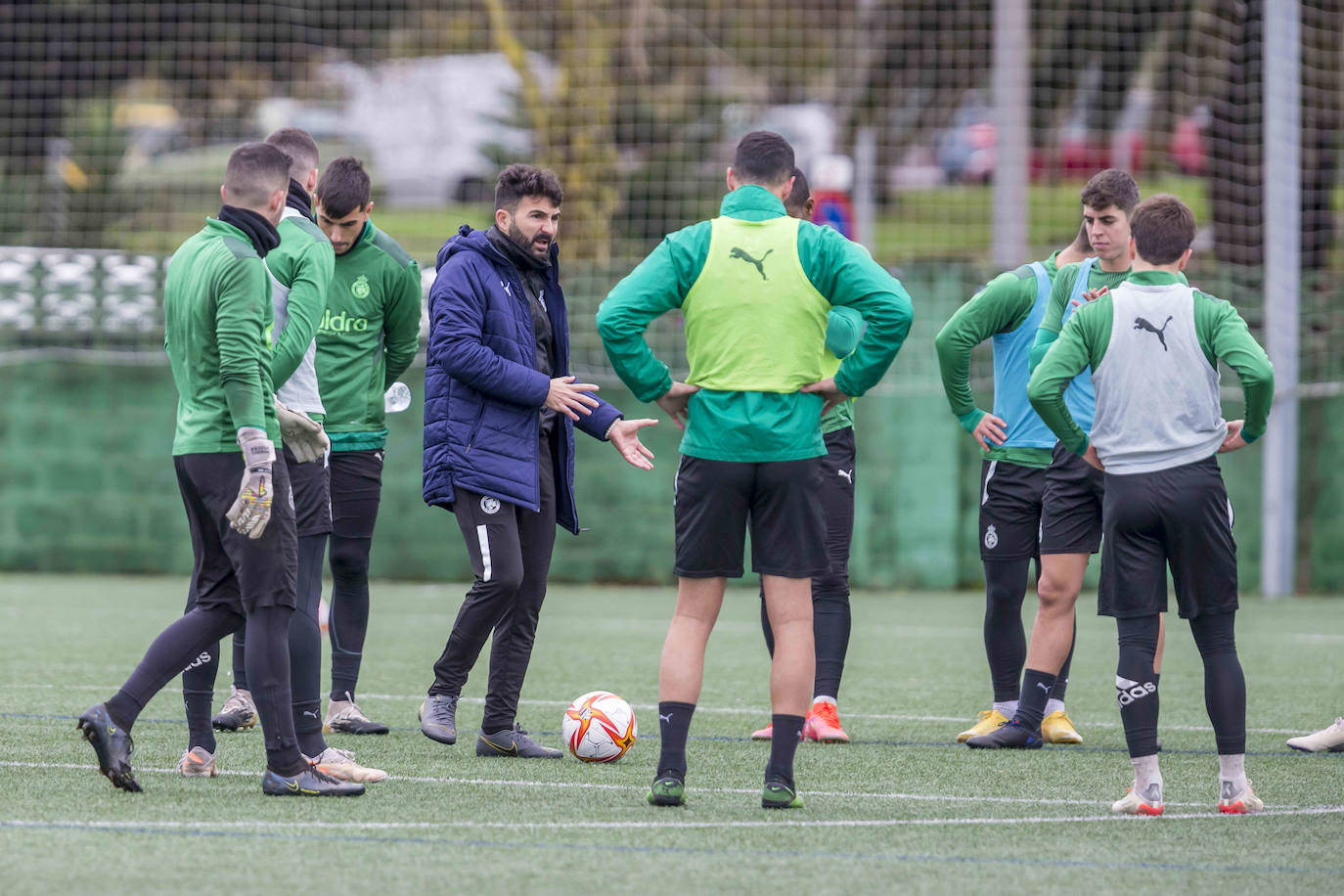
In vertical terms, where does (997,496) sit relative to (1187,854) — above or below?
above

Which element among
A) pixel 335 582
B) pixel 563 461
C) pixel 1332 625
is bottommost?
pixel 1332 625

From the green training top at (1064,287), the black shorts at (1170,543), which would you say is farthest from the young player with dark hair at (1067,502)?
the black shorts at (1170,543)

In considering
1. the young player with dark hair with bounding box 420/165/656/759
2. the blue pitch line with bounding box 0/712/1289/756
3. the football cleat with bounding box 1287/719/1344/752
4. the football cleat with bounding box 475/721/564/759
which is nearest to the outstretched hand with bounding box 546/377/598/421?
the young player with dark hair with bounding box 420/165/656/759

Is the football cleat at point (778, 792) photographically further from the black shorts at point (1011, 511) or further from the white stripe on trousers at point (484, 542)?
the black shorts at point (1011, 511)

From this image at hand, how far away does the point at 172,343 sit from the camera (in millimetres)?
5309

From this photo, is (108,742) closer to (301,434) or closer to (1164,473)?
(301,434)

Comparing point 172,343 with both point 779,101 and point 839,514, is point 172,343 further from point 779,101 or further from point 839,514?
point 779,101

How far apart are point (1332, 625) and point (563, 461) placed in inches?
268

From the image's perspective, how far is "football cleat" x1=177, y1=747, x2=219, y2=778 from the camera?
5672 mm

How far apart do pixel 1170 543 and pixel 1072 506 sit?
1326mm

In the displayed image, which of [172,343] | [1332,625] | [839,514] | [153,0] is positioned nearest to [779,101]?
[153,0]

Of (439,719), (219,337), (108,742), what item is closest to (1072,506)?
(439,719)

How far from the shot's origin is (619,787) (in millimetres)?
5629

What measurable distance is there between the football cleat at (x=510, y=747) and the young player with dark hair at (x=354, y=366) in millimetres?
664
